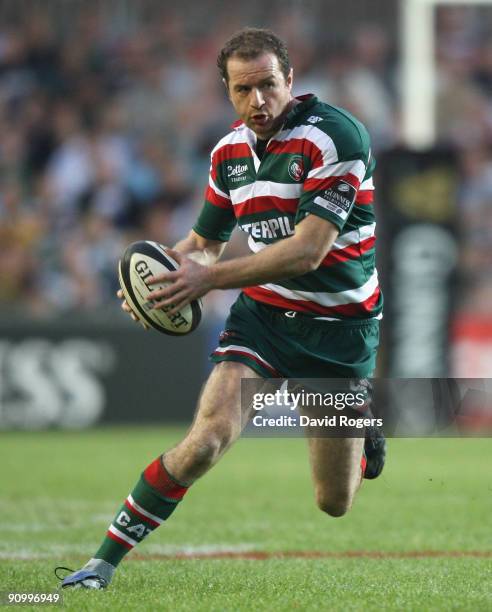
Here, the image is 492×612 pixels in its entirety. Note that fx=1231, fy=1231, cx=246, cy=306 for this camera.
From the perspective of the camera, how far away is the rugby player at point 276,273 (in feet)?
15.2

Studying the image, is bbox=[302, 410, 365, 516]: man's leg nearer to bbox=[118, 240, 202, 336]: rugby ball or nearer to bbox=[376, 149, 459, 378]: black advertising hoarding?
bbox=[118, 240, 202, 336]: rugby ball

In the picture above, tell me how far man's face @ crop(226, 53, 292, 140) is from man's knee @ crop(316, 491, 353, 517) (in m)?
1.53

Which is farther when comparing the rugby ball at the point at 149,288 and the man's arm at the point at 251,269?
the rugby ball at the point at 149,288

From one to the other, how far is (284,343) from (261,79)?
3.59ft

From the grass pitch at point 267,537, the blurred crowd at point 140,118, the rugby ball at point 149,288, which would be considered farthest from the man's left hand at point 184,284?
the blurred crowd at point 140,118

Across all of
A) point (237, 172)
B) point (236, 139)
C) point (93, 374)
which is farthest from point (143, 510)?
point (93, 374)

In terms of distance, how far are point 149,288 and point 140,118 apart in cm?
1094

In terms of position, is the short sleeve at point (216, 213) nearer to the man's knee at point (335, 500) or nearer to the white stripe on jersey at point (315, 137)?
the white stripe on jersey at point (315, 137)

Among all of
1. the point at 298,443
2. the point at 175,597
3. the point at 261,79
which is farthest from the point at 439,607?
the point at 298,443

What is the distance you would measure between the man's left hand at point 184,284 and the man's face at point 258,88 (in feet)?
2.13

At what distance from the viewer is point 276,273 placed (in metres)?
4.55

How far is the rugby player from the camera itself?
4.62 m

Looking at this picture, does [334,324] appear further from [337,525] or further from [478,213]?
[478,213]

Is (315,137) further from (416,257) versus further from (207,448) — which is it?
(416,257)
